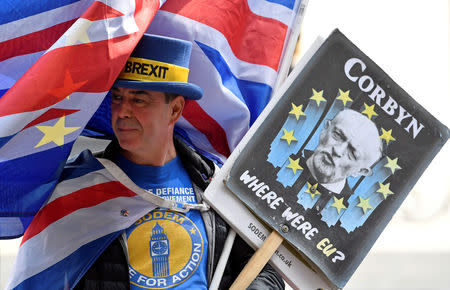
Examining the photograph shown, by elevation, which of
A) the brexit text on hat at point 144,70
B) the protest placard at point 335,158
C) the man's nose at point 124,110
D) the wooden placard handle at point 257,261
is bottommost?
the wooden placard handle at point 257,261

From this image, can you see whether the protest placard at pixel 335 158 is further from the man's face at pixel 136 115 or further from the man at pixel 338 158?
the man's face at pixel 136 115

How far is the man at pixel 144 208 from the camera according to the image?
7.13ft

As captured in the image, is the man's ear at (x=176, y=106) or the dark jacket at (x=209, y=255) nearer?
the dark jacket at (x=209, y=255)

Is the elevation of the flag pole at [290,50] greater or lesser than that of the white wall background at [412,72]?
lesser

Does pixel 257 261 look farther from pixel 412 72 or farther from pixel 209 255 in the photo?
pixel 412 72

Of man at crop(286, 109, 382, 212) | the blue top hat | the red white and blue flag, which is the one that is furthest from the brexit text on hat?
man at crop(286, 109, 382, 212)

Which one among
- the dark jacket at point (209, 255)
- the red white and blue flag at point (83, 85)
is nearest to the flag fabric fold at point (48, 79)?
the red white and blue flag at point (83, 85)

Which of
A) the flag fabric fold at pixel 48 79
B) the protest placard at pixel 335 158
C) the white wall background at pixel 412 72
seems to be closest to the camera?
the flag fabric fold at pixel 48 79

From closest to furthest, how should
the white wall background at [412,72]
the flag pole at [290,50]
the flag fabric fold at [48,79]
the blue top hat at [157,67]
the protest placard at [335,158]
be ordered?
the flag fabric fold at [48,79] → the blue top hat at [157,67] → the protest placard at [335,158] → the flag pole at [290,50] → the white wall background at [412,72]

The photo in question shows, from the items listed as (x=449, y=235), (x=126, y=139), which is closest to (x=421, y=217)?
(x=449, y=235)

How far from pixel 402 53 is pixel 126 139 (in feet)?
16.4

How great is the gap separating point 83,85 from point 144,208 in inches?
19.5

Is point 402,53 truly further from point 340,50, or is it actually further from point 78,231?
point 78,231

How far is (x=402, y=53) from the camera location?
670 cm
